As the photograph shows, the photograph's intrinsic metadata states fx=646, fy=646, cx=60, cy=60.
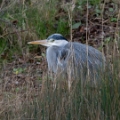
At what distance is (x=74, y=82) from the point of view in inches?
202

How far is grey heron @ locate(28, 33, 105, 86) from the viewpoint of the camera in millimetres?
5348

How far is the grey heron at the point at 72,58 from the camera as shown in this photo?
A: 5.35 meters

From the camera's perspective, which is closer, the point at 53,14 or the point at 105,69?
the point at 105,69

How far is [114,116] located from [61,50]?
7.79ft

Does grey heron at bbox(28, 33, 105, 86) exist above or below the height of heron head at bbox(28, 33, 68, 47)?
below

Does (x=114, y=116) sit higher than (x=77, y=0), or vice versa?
(x=77, y=0)

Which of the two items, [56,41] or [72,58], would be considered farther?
[56,41]

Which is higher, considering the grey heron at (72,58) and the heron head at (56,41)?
the heron head at (56,41)

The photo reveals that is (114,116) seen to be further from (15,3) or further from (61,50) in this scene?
(15,3)

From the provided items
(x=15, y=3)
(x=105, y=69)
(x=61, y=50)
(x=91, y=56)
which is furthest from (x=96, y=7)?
(x=105, y=69)

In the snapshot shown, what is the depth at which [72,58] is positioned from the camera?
17.7ft

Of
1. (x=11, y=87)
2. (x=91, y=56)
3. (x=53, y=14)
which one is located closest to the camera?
(x=91, y=56)

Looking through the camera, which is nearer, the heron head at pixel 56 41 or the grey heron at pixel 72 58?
the grey heron at pixel 72 58

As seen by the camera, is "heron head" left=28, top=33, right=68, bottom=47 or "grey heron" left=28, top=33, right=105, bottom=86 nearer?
"grey heron" left=28, top=33, right=105, bottom=86
